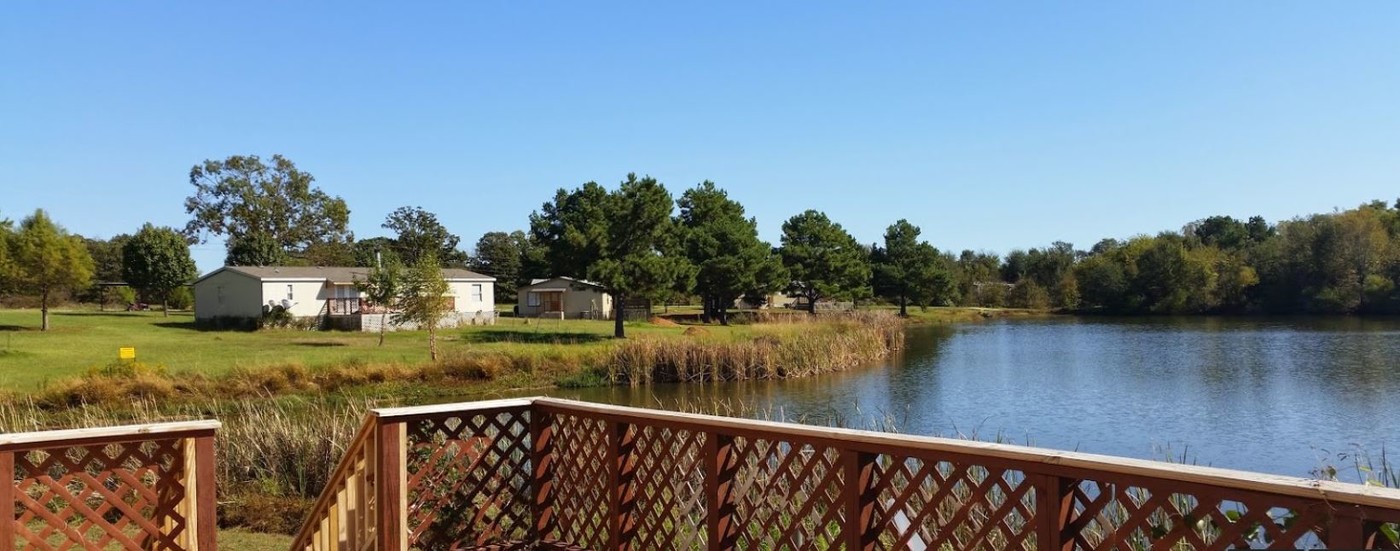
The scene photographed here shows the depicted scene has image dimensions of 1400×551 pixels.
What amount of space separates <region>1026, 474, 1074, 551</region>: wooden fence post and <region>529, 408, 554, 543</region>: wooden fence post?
3037 mm

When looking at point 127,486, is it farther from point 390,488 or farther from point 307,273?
point 307,273

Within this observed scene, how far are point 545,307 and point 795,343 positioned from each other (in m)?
27.1

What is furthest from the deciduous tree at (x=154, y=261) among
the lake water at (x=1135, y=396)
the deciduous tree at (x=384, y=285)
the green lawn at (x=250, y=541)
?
the green lawn at (x=250, y=541)

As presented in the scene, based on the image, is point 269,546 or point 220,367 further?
point 220,367

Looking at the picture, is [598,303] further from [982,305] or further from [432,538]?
[432,538]

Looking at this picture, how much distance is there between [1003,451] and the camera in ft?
9.47

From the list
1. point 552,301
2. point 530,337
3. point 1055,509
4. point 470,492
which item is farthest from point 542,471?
point 552,301

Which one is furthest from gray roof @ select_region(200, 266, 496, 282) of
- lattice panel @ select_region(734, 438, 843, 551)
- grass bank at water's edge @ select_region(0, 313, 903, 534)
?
lattice panel @ select_region(734, 438, 843, 551)

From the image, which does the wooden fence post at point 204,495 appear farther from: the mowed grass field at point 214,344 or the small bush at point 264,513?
the mowed grass field at point 214,344

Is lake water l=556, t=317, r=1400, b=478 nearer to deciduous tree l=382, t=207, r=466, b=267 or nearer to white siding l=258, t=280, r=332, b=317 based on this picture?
white siding l=258, t=280, r=332, b=317

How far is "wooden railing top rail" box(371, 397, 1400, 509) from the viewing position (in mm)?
2180

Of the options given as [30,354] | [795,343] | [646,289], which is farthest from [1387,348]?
[30,354]

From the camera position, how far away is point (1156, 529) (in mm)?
2596

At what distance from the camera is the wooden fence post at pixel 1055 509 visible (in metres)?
2.75
